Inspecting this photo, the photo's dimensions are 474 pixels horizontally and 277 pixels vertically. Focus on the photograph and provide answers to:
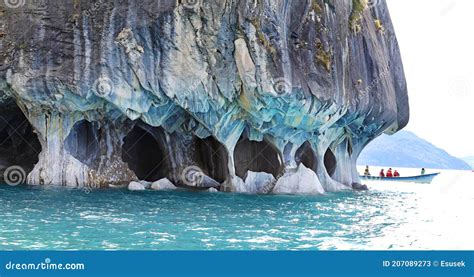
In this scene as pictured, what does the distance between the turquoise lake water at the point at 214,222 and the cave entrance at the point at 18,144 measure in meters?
7.34

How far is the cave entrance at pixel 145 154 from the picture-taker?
28.0 m

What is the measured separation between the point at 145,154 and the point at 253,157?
633cm

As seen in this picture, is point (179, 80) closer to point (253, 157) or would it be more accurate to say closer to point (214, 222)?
point (253, 157)

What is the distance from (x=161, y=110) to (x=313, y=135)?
820cm

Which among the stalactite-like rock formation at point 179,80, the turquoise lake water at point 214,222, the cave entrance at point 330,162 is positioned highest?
the stalactite-like rock formation at point 179,80

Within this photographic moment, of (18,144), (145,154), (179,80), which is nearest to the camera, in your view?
(179,80)

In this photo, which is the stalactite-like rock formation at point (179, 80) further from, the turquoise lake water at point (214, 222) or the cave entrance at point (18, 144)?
the turquoise lake water at point (214, 222)

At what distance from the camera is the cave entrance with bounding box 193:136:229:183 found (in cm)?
2716

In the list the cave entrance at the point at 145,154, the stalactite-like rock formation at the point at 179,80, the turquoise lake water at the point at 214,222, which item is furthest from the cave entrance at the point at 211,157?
the turquoise lake water at the point at 214,222

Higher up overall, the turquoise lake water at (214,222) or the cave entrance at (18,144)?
the cave entrance at (18,144)

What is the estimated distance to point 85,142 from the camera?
26625mm

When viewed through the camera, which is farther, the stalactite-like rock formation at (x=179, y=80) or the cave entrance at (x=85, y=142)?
the cave entrance at (x=85, y=142)

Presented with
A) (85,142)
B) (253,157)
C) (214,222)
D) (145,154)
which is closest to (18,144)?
(85,142)

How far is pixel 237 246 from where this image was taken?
1092 centimetres
